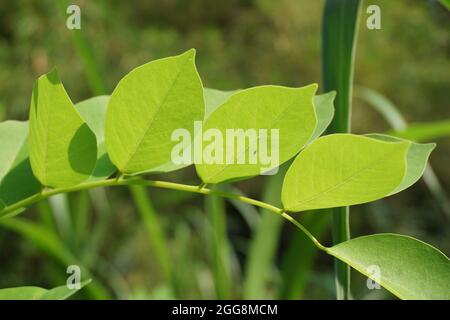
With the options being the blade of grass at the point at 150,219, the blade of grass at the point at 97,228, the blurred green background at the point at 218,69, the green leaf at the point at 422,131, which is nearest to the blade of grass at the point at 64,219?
the blade of grass at the point at 97,228

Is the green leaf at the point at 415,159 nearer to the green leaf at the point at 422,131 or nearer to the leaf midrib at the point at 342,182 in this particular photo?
the leaf midrib at the point at 342,182

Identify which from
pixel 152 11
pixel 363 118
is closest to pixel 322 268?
pixel 363 118

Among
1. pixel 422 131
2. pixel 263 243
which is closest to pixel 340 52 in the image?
pixel 422 131

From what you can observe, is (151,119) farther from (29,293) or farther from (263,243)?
(263,243)

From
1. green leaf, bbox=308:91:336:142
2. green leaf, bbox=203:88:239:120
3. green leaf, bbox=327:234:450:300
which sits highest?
green leaf, bbox=203:88:239:120

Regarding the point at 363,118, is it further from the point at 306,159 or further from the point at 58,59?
the point at 306,159

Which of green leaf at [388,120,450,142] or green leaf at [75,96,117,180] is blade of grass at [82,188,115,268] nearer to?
green leaf at [388,120,450,142]

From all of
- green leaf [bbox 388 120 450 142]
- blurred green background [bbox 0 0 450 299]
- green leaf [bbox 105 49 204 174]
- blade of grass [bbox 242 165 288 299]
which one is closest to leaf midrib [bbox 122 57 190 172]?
green leaf [bbox 105 49 204 174]
